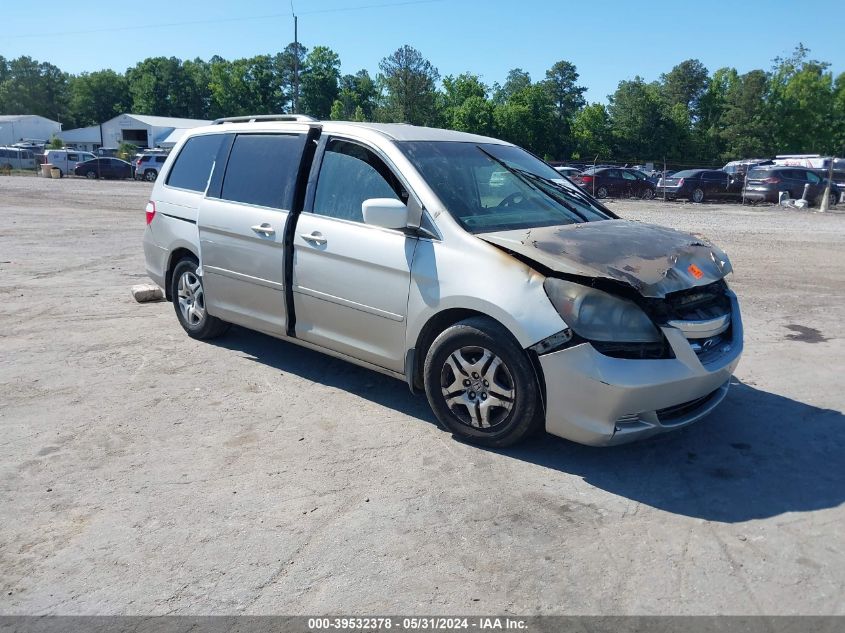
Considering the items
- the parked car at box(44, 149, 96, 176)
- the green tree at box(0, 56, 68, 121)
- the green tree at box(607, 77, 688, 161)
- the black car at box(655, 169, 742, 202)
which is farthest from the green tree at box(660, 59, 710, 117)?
the green tree at box(0, 56, 68, 121)

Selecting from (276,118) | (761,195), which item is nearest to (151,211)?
(276,118)

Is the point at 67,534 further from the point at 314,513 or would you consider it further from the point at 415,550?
the point at 415,550

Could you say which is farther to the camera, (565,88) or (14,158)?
(565,88)

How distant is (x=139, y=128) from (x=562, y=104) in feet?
177

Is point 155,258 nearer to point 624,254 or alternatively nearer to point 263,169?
point 263,169

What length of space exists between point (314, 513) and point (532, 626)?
1288 mm

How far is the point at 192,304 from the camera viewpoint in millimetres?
6406

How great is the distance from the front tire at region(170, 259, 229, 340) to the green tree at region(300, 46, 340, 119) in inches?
3843

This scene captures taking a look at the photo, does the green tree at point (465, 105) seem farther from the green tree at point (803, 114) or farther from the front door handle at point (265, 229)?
the front door handle at point (265, 229)

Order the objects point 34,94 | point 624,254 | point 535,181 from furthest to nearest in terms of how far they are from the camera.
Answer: point 34,94
point 535,181
point 624,254

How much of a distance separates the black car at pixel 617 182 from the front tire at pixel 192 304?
86.1ft

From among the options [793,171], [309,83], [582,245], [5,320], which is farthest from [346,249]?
[309,83]

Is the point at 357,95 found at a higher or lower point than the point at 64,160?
higher

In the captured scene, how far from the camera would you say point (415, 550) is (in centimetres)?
321
